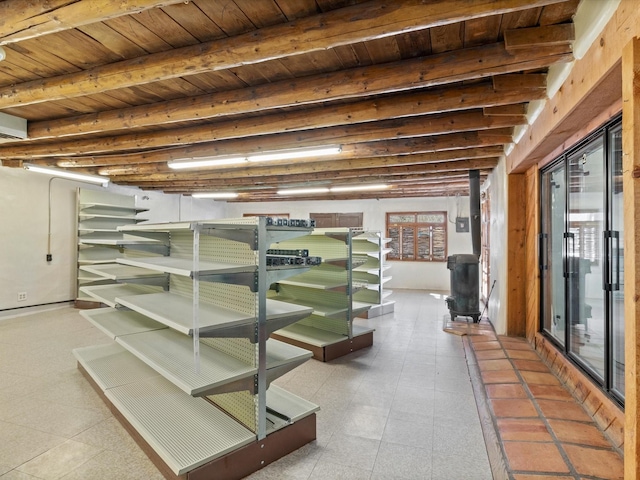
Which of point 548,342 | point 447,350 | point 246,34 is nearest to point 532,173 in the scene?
point 548,342

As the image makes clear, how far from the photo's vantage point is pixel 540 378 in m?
3.15

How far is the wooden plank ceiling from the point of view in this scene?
1968 millimetres

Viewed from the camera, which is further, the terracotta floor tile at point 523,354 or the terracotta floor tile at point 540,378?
the terracotta floor tile at point 523,354

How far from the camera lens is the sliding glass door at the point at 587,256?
2332mm

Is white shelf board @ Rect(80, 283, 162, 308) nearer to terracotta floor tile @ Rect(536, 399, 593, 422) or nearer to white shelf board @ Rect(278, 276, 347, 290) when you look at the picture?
white shelf board @ Rect(278, 276, 347, 290)

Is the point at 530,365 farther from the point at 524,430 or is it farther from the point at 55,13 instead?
the point at 55,13

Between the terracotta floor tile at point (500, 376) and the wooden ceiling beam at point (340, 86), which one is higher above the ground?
the wooden ceiling beam at point (340, 86)

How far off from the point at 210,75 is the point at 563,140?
3014 millimetres

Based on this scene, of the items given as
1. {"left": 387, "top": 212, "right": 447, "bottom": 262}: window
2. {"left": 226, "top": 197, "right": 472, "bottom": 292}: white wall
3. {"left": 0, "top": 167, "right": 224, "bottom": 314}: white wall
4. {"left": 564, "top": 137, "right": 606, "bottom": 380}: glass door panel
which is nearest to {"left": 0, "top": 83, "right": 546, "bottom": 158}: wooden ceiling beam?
{"left": 564, "top": 137, "right": 606, "bottom": 380}: glass door panel

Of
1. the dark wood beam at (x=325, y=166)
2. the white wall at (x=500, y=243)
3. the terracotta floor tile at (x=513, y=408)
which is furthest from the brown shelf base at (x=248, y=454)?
the dark wood beam at (x=325, y=166)

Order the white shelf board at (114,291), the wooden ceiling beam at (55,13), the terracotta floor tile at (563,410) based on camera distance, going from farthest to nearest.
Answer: the white shelf board at (114,291) < the terracotta floor tile at (563,410) < the wooden ceiling beam at (55,13)

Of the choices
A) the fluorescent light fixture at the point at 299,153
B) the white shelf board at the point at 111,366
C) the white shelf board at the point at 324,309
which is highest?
the fluorescent light fixture at the point at 299,153

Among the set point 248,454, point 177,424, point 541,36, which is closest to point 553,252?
point 541,36

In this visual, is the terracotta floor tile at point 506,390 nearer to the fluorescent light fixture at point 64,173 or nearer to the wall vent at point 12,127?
the wall vent at point 12,127
